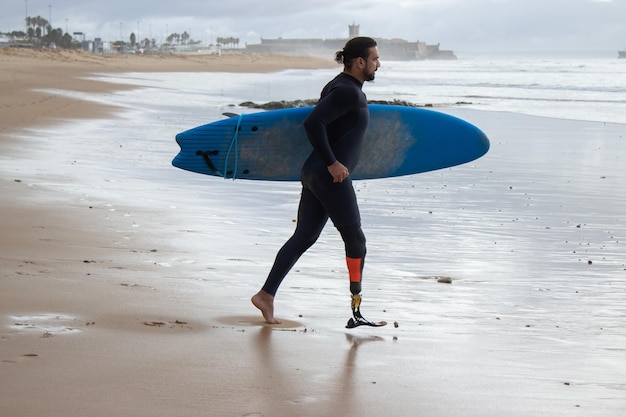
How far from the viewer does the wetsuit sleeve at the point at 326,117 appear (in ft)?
14.1

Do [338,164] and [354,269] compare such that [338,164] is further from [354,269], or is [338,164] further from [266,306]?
[266,306]

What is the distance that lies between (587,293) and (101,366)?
290 centimetres

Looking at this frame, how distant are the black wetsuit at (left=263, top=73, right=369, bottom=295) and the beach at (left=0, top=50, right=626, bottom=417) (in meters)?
0.39

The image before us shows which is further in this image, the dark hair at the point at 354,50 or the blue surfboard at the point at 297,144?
the blue surfboard at the point at 297,144

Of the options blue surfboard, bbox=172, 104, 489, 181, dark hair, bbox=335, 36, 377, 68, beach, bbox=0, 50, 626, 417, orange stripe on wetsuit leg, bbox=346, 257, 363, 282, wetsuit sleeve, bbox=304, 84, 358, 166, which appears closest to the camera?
beach, bbox=0, 50, 626, 417

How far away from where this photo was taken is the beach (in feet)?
11.1

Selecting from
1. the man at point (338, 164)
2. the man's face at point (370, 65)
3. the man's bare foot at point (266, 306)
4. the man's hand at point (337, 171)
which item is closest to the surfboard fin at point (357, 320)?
the man at point (338, 164)

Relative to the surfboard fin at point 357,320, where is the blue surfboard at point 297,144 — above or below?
above

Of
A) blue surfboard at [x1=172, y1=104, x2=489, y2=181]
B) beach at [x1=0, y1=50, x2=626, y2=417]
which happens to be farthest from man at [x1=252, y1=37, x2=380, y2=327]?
blue surfboard at [x1=172, y1=104, x2=489, y2=181]

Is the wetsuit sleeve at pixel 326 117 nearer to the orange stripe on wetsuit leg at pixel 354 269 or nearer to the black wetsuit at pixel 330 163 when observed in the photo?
the black wetsuit at pixel 330 163

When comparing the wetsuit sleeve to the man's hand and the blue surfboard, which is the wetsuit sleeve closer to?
the man's hand

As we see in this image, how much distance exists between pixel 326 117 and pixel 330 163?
209 mm

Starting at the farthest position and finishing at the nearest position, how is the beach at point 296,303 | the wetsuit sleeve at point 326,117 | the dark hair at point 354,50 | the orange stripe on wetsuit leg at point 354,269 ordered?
1. the orange stripe on wetsuit leg at point 354,269
2. the dark hair at point 354,50
3. the wetsuit sleeve at point 326,117
4. the beach at point 296,303

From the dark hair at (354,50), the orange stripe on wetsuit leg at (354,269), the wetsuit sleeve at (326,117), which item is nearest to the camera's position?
the wetsuit sleeve at (326,117)
